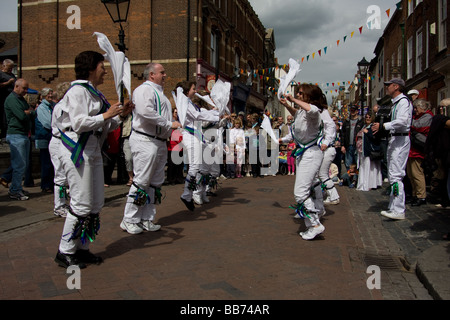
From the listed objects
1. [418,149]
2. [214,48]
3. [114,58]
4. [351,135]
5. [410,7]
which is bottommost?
[418,149]

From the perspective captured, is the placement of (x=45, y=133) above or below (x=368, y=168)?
above

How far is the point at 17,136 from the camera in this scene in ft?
23.8

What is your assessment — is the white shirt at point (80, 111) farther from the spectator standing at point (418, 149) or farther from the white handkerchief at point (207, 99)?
the spectator standing at point (418, 149)

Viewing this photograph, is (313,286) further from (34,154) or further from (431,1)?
(431,1)

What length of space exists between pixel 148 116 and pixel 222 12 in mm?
21893

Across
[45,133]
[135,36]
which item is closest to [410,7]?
[135,36]

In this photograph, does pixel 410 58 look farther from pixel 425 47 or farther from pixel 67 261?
pixel 67 261

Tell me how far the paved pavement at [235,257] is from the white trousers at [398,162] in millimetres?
361

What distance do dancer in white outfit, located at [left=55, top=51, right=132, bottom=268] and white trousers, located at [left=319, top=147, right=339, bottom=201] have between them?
4.13 m

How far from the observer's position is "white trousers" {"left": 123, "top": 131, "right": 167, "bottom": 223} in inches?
197

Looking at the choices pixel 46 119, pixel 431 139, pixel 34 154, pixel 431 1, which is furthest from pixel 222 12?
pixel 431 139

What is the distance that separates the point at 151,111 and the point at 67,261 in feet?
6.50

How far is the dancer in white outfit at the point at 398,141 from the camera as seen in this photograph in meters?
5.79

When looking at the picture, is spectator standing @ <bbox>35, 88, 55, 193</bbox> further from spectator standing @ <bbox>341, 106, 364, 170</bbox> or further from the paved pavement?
spectator standing @ <bbox>341, 106, 364, 170</bbox>
